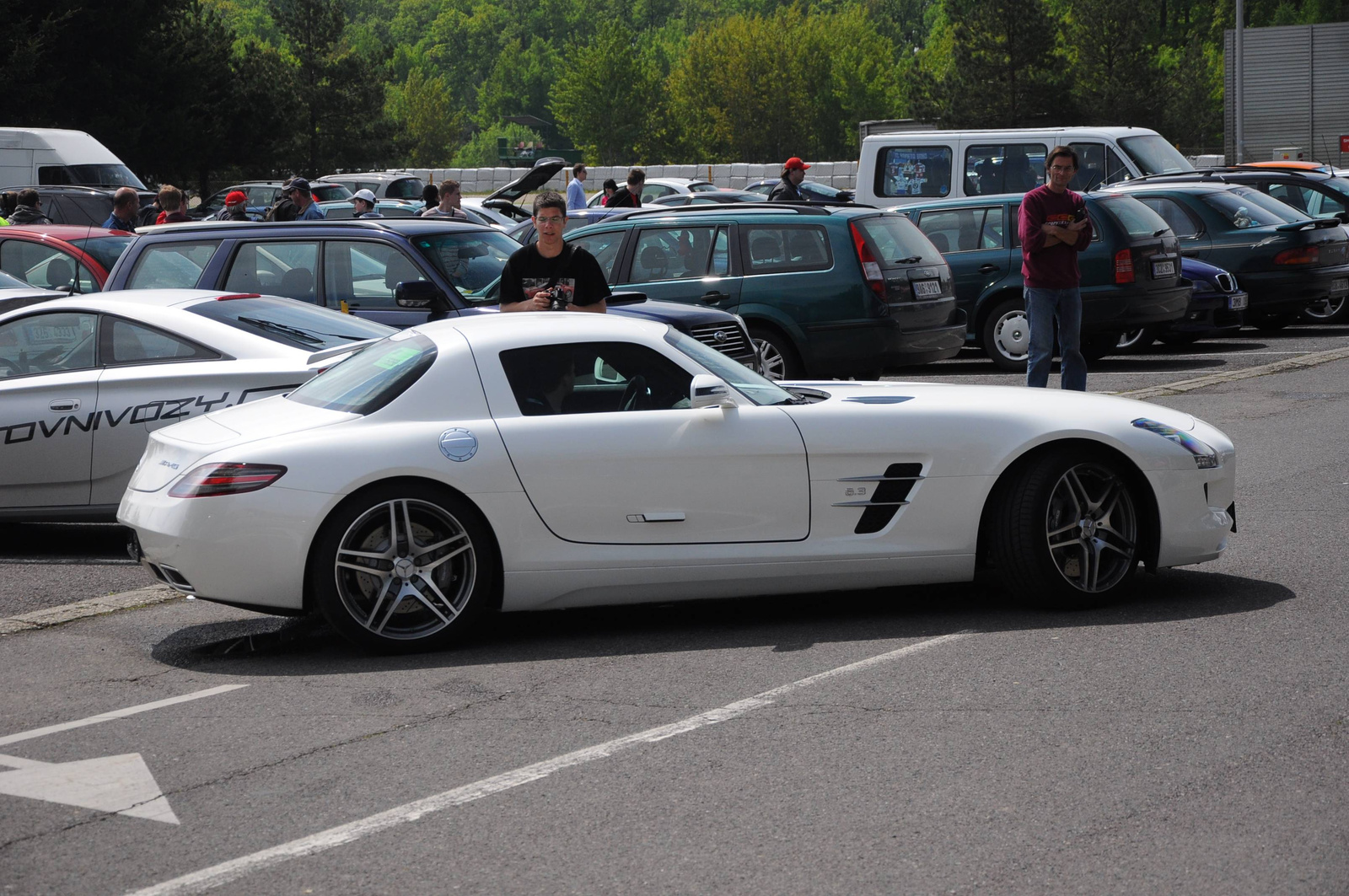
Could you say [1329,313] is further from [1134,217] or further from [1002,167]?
[1134,217]

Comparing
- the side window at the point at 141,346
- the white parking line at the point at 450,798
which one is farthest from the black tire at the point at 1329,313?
the white parking line at the point at 450,798

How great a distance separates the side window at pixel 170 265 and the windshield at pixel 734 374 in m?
5.22

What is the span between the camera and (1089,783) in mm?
4320

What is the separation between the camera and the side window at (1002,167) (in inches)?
755

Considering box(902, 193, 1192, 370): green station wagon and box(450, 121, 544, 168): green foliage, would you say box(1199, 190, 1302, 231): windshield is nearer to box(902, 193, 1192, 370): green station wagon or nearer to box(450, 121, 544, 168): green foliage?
box(902, 193, 1192, 370): green station wagon

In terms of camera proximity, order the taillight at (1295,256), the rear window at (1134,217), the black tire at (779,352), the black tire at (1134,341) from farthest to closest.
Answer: the taillight at (1295,256)
the black tire at (1134,341)
the rear window at (1134,217)
the black tire at (779,352)

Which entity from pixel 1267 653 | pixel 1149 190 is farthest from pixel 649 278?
pixel 1267 653

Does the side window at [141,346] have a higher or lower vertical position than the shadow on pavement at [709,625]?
higher

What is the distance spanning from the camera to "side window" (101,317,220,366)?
812cm

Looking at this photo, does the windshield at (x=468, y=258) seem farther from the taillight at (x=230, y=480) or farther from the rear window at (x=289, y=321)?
the taillight at (x=230, y=480)

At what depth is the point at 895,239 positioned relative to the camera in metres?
13.1

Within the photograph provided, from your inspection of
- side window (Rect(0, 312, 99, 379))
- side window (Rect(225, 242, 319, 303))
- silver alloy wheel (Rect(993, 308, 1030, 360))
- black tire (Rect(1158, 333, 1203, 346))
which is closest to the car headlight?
side window (Rect(0, 312, 99, 379))

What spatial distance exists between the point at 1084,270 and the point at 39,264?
9.15 m

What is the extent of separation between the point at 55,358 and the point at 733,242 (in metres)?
6.14
